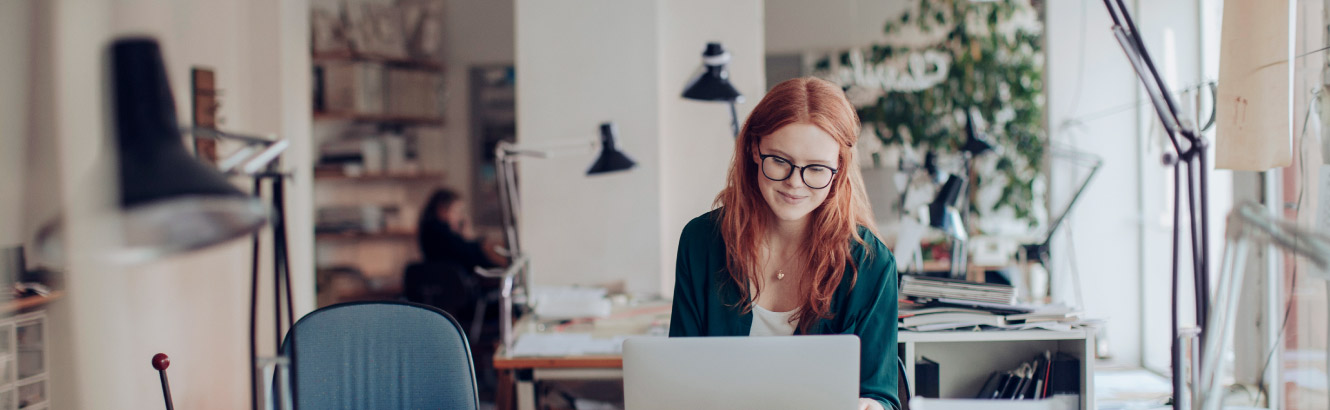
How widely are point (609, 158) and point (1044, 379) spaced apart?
165 cm

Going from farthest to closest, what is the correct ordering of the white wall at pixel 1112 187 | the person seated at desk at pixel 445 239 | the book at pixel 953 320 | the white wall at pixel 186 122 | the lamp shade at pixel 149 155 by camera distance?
the person seated at desk at pixel 445 239 → the white wall at pixel 1112 187 → the book at pixel 953 320 → the white wall at pixel 186 122 → the lamp shade at pixel 149 155

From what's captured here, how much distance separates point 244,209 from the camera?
0.67m

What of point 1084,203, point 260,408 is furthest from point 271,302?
point 1084,203

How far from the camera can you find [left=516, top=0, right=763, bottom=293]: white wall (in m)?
3.54

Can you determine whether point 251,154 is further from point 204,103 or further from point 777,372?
point 204,103

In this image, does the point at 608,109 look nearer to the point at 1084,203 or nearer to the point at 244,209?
the point at 1084,203

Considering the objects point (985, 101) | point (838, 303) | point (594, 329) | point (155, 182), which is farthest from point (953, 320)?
point (985, 101)

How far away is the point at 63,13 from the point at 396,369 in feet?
4.03

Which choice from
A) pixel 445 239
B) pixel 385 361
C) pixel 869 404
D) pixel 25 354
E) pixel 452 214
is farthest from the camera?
pixel 452 214

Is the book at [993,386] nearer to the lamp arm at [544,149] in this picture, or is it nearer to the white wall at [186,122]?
the lamp arm at [544,149]

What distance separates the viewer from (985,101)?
437 cm

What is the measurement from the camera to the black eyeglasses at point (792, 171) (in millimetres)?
1540

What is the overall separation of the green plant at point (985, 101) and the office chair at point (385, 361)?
10.8ft

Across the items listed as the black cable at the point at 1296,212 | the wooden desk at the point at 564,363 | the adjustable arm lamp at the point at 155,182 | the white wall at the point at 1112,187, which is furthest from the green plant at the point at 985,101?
the adjustable arm lamp at the point at 155,182
